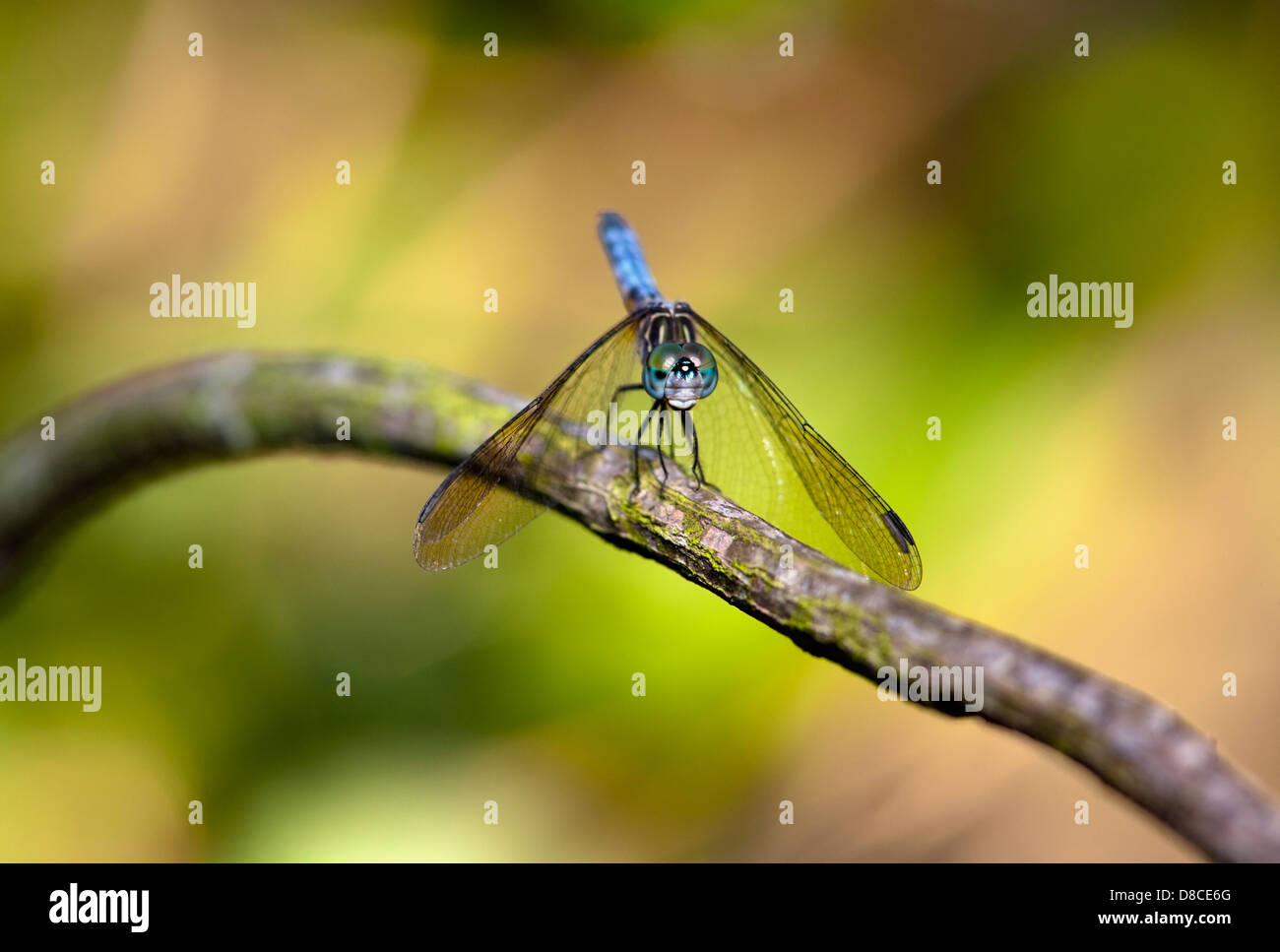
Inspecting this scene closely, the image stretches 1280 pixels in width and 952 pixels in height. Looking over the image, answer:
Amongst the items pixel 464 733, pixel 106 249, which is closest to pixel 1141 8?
pixel 464 733

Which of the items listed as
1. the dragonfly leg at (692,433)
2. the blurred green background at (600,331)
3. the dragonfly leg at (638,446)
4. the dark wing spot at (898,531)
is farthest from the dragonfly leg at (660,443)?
the blurred green background at (600,331)

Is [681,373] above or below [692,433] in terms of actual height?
above

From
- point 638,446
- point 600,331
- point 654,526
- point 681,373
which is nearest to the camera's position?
point 654,526

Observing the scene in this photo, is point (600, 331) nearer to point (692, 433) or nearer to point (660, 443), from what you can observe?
point (692, 433)

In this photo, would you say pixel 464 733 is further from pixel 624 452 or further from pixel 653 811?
pixel 624 452

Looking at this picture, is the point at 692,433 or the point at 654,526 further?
the point at 692,433

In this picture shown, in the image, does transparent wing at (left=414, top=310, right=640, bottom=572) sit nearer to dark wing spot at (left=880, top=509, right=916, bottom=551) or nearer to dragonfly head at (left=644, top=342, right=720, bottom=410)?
dragonfly head at (left=644, top=342, right=720, bottom=410)

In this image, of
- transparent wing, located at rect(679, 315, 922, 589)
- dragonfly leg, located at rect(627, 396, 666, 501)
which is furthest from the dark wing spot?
dragonfly leg, located at rect(627, 396, 666, 501)

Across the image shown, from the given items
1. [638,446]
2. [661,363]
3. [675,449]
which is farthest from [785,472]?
[638,446]
